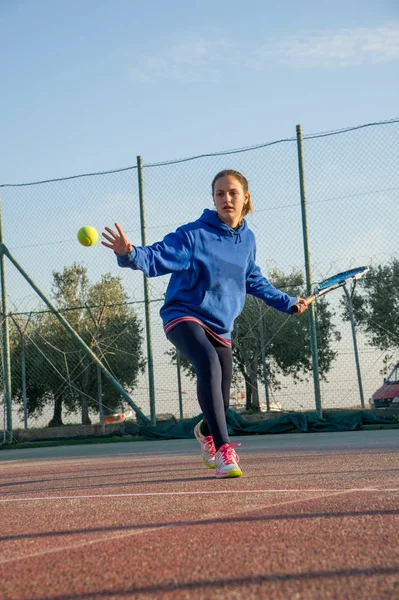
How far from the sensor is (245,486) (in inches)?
149

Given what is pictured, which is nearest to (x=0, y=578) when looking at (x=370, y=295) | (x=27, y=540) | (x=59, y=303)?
(x=27, y=540)

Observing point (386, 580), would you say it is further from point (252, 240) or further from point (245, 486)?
point (252, 240)

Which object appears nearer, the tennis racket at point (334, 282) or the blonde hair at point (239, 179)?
the blonde hair at point (239, 179)

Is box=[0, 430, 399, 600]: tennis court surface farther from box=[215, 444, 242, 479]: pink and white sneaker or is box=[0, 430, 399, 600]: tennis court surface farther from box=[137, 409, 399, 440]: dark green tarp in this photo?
box=[137, 409, 399, 440]: dark green tarp

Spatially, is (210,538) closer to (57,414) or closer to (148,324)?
(148,324)

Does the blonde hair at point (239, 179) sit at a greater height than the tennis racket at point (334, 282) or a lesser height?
greater

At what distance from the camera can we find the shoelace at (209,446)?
4.90 m

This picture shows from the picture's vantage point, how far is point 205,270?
4797 millimetres

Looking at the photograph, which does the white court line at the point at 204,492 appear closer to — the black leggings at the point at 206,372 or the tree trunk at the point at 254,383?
the black leggings at the point at 206,372

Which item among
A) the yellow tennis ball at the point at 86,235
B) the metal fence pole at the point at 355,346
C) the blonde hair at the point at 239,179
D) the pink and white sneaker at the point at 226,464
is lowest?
the pink and white sneaker at the point at 226,464

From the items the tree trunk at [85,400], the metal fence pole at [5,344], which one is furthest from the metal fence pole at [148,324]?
the metal fence pole at [5,344]

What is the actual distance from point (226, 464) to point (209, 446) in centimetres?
62

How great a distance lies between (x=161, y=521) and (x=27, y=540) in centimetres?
43

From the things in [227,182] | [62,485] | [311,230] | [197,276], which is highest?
[311,230]
